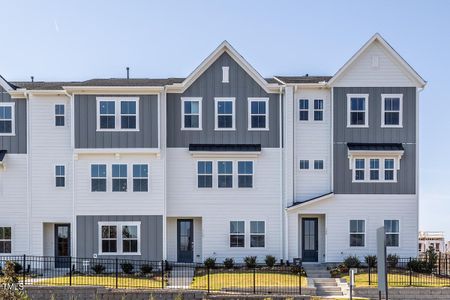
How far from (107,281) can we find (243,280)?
610 cm

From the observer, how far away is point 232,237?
88.7 ft

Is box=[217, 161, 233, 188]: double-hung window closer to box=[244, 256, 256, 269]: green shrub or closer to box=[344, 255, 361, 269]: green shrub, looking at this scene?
box=[244, 256, 256, 269]: green shrub

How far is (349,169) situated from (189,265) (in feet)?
32.7

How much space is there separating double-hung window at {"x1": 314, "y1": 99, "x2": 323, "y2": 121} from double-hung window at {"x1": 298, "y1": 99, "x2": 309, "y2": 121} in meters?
0.44

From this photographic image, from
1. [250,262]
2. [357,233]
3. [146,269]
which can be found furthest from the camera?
[357,233]

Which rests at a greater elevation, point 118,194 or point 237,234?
point 118,194

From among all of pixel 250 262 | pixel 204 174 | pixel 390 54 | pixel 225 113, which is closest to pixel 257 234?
pixel 250 262

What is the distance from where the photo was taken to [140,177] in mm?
26438

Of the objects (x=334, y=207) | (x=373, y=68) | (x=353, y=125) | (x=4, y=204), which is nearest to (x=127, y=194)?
(x=4, y=204)

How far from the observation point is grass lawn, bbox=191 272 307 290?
21344mm

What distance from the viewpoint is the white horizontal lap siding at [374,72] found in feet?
88.6

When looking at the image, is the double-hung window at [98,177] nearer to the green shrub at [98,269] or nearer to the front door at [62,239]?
the front door at [62,239]

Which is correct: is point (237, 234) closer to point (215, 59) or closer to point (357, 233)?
point (357, 233)

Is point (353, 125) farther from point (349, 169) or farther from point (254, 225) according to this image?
point (254, 225)
